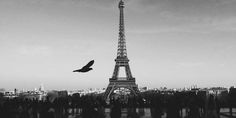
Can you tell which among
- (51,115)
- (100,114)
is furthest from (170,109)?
(51,115)

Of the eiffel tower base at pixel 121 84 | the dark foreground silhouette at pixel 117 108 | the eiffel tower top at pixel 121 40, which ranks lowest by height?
the dark foreground silhouette at pixel 117 108

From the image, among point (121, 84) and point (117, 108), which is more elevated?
point (121, 84)

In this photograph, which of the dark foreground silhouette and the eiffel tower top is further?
the eiffel tower top

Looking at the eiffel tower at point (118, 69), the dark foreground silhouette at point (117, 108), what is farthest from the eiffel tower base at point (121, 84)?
the dark foreground silhouette at point (117, 108)

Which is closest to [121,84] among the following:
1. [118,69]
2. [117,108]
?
[118,69]

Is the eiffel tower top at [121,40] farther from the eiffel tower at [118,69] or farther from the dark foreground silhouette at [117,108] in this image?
the dark foreground silhouette at [117,108]

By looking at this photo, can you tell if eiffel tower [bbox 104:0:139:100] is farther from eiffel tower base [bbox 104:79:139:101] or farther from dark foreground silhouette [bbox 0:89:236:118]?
dark foreground silhouette [bbox 0:89:236:118]

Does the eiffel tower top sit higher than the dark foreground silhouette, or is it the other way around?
the eiffel tower top

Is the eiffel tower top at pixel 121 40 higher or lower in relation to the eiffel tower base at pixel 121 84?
higher

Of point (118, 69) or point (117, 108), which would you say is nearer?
point (117, 108)

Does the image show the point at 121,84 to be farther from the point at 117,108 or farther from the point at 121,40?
the point at 117,108

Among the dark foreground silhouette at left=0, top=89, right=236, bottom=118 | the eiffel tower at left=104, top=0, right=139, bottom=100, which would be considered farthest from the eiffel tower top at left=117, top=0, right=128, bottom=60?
the dark foreground silhouette at left=0, top=89, right=236, bottom=118
